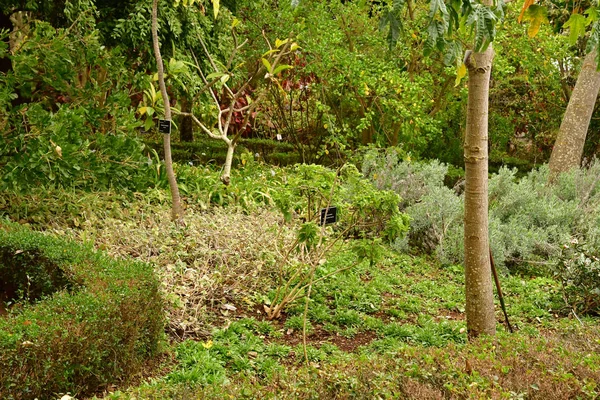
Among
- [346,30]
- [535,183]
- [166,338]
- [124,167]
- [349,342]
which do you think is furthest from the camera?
[346,30]

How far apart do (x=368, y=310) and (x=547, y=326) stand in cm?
133

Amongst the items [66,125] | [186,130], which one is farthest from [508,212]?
[186,130]

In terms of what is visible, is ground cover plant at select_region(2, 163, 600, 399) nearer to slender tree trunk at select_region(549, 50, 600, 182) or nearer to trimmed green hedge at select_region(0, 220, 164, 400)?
trimmed green hedge at select_region(0, 220, 164, 400)

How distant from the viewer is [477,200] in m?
3.87

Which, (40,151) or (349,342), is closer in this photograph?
(349,342)

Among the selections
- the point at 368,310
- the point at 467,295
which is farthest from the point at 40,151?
the point at 467,295

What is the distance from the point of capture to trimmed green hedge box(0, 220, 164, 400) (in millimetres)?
3221

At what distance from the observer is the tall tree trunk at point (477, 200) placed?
3730mm

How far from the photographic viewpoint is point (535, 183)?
27.1 feet

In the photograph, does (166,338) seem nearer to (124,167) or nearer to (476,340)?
(476,340)

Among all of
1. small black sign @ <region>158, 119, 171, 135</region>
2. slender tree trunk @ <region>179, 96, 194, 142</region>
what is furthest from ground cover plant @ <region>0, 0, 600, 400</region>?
slender tree trunk @ <region>179, 96, 194, 142</region>

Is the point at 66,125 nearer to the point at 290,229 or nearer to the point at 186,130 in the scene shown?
the point at 290,229

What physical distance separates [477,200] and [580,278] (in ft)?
6.84

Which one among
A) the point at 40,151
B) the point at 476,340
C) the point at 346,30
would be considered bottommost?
the point at 476,340
